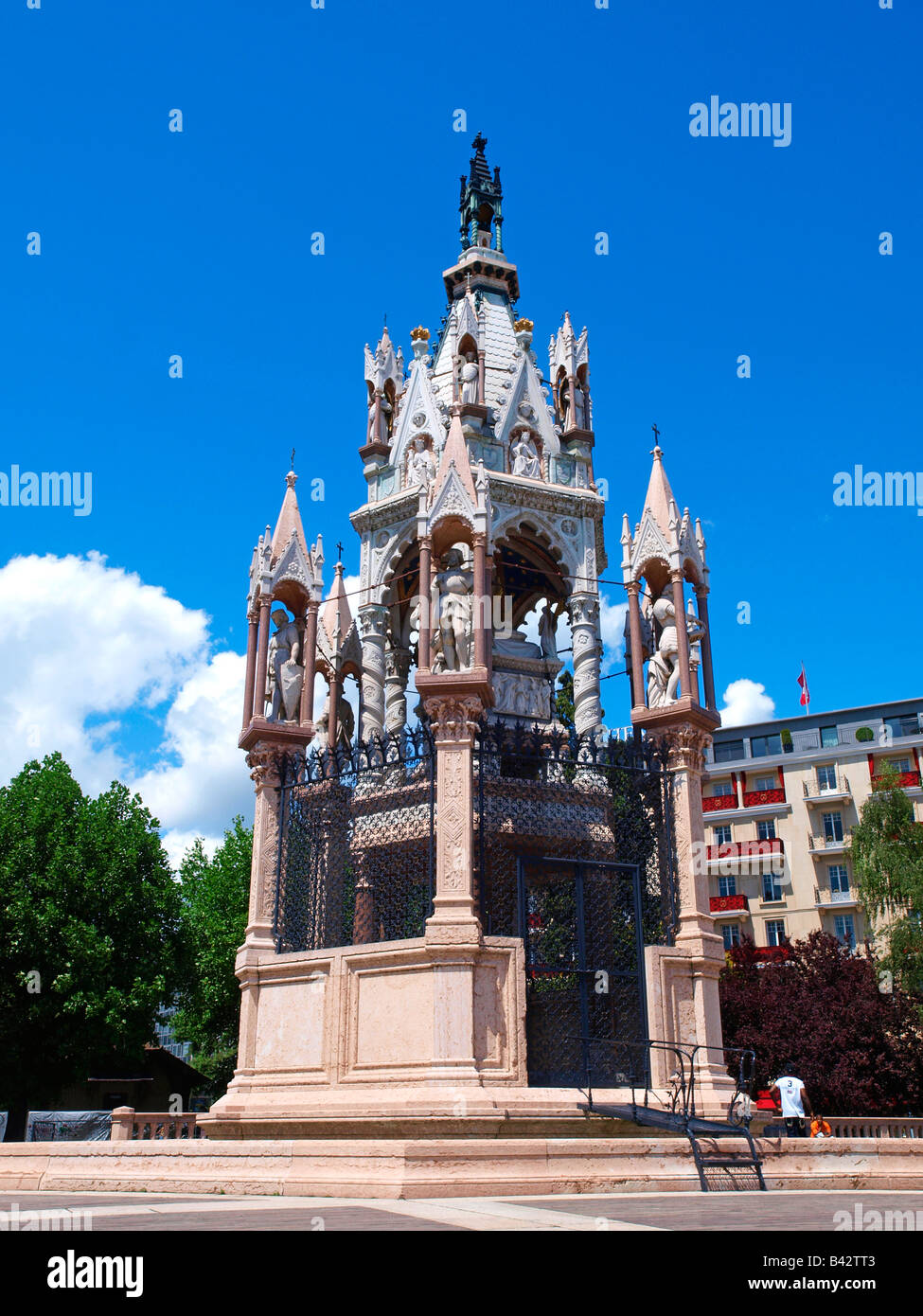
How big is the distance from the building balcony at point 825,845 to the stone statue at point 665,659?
139ft

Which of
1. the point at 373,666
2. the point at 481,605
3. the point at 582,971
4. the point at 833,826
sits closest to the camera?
the point at 582,971

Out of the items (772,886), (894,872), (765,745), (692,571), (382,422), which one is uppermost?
(765,745)

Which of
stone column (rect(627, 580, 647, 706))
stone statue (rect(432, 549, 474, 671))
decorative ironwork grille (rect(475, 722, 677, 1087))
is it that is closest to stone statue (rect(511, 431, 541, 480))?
stone column (rect(627, 580, 647, 706))

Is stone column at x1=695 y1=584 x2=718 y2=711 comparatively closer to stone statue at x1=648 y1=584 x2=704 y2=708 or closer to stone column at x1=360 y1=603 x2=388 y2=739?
stone statue at x1=648 y1=584 x2=704 y2=708

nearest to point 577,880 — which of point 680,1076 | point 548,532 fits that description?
point 680,1076

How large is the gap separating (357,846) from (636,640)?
5382mm

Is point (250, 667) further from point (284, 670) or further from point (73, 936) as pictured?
point (73, 936)

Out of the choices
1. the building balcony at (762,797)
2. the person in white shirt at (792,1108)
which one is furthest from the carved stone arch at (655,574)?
the building balcony at (762,797)

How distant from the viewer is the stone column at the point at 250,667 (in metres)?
18.4

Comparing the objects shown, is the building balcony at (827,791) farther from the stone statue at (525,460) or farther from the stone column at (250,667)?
the stone column at (250,667)

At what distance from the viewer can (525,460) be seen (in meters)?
Answer: 23.0

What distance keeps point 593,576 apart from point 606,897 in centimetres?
784

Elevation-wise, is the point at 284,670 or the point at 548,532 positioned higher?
the point at 548,532

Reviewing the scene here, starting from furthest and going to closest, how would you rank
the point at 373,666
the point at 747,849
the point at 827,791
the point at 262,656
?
1. the point at 827,791
2. the point at 747,849
3. the point at 373,666
4. the point at 262,656
